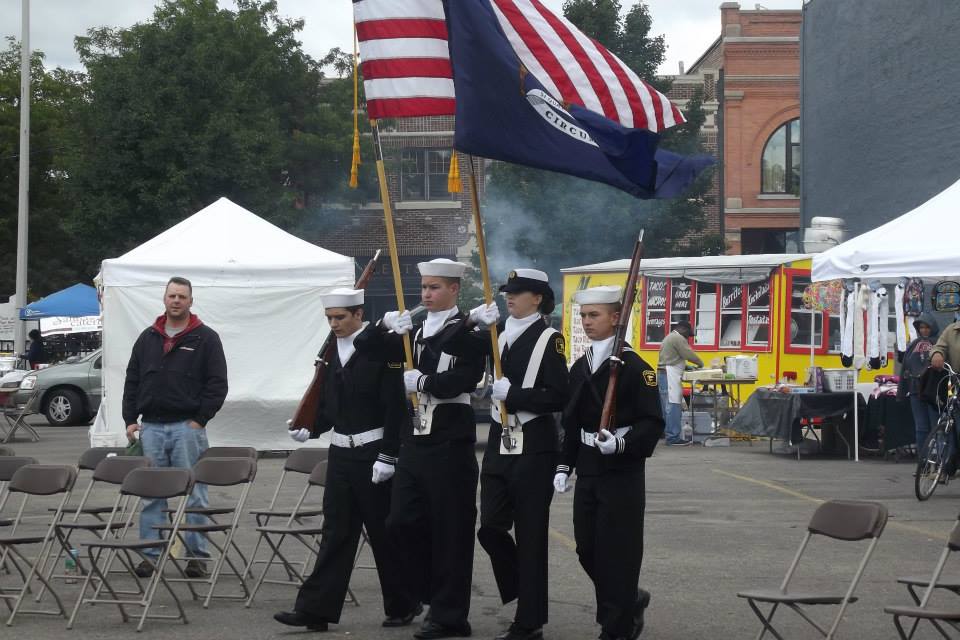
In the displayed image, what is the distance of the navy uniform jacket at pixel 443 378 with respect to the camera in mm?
7391

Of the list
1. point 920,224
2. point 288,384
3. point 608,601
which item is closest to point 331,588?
point 608,601

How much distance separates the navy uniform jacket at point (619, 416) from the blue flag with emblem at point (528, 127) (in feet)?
3.96

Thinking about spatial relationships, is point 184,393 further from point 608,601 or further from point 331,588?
point 608,601

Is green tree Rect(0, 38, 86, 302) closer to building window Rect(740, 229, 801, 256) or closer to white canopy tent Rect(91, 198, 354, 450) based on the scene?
building window Rect(740, 229, 801, 256)

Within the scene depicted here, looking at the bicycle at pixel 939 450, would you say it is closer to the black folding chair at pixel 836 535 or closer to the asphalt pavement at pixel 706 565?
the asphalt pavement at pixel 706 565

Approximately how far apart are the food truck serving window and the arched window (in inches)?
→ 719

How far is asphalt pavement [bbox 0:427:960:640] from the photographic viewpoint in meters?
7.88

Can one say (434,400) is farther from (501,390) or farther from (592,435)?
(592,435)

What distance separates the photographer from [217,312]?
59.3 feet

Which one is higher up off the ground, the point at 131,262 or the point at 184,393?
the point at 131,262

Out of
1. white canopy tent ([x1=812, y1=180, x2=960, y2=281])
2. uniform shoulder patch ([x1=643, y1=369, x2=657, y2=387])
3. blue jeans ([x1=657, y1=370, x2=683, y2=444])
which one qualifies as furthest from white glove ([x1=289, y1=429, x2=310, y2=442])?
blue jeans ([x1=657, y1=370, x2=683, y2=444])

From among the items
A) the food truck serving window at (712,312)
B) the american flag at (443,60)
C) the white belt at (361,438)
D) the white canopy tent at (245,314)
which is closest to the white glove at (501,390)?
the white belt at (361,438)

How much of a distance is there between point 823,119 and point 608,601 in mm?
22963

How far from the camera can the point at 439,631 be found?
745 cm
